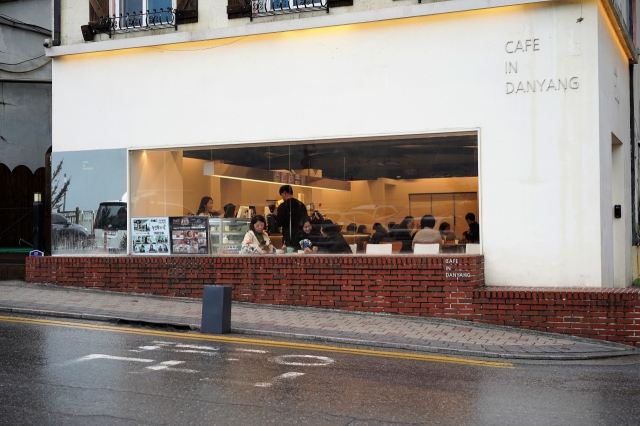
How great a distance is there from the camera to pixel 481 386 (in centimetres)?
808

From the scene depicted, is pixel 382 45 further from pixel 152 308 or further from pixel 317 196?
pixel 152 308

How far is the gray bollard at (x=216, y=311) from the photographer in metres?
11.2

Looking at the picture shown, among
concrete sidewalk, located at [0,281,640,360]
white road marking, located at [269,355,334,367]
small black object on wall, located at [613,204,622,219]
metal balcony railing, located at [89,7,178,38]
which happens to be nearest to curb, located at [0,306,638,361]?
concrete sidewalk, located at [0,281,640,360]

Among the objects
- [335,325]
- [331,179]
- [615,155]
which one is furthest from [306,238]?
[615,155]

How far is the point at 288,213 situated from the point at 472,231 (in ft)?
11.4

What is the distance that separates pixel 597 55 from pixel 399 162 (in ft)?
12.1

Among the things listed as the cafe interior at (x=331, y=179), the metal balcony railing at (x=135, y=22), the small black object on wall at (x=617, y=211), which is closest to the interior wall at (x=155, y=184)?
the cafe interior at (x=331, y=179)

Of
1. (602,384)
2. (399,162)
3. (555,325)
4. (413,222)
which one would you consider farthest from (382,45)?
(602,384)

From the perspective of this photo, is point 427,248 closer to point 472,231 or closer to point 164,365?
point 472,231

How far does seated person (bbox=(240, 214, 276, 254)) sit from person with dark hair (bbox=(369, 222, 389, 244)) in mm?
2064

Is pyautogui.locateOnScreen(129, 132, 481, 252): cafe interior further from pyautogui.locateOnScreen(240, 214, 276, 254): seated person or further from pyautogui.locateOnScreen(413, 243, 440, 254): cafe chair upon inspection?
pyautogui.locateOnScreen(413, 243, 440, 254): cafe chair

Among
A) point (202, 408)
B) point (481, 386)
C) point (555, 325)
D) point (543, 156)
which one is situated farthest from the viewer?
point (543, 156)

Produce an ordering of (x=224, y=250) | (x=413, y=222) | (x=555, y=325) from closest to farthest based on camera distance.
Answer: (x=555, y=325)
(x=413, y=222)
(x=224, y=250)

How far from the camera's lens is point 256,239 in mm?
14773
